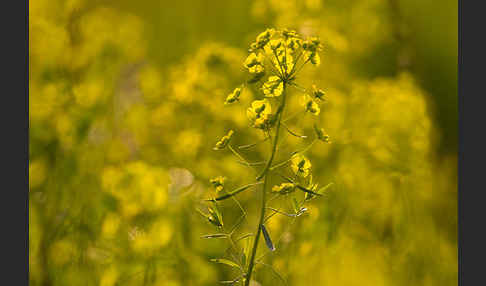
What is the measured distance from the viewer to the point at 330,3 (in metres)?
1.79

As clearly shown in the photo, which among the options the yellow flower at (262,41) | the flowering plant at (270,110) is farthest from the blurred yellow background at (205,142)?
the yellow flower at (262,41)

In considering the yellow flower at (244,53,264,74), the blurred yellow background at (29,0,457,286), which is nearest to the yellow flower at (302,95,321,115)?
the yellow flower at (244,53,264,74)

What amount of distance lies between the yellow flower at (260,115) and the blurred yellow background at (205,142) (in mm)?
594

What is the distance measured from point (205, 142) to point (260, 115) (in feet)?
2.06

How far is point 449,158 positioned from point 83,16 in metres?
1.22

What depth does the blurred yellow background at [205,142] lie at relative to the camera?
1.58 metres

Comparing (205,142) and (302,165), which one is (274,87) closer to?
(302,165)

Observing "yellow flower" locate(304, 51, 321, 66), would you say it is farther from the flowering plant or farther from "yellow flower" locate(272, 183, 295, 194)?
"yellow flower" locate(272, 183, 295, 194)

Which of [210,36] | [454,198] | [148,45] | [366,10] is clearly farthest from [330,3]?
[454,198]

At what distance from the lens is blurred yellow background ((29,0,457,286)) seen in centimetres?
158

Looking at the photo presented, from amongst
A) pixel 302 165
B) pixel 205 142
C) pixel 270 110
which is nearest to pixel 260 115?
pixel 270 110

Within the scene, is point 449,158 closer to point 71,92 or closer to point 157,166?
point 157,166

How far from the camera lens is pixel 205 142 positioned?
5.43 ft

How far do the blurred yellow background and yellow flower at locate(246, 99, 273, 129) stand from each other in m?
0.59
